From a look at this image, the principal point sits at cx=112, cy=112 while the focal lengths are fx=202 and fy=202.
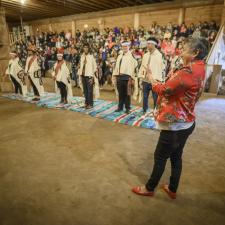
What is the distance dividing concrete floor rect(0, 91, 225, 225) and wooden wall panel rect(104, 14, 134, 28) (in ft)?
21.5

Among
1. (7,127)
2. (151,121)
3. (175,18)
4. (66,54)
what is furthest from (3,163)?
(175,18)

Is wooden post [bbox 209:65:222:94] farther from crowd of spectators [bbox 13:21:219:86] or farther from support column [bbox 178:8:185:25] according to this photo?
support column [bbox 178:8:185:25]

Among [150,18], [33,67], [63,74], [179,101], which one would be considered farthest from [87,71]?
[150,18]

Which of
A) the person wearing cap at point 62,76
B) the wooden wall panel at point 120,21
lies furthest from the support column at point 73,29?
the person wearing cap at point 62,76

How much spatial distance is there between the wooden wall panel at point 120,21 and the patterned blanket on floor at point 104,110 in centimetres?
497

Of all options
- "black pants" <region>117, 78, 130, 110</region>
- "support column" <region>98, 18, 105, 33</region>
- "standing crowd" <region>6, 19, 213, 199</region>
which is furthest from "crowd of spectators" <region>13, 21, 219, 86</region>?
"black pants" <region>117, 78, 130, 110</region>

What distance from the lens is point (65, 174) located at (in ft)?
7.65

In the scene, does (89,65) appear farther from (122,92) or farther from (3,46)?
(3,46)

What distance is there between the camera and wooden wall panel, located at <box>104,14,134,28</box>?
888 centimetres

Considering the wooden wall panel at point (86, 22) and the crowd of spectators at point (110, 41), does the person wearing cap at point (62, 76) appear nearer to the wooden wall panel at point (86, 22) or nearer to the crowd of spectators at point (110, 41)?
the crowd of spectators at point (110, 41)

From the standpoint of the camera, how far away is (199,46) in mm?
1478

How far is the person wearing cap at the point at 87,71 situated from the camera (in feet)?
14.7

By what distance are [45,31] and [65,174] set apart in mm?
11345

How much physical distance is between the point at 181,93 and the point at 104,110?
3.26 m
